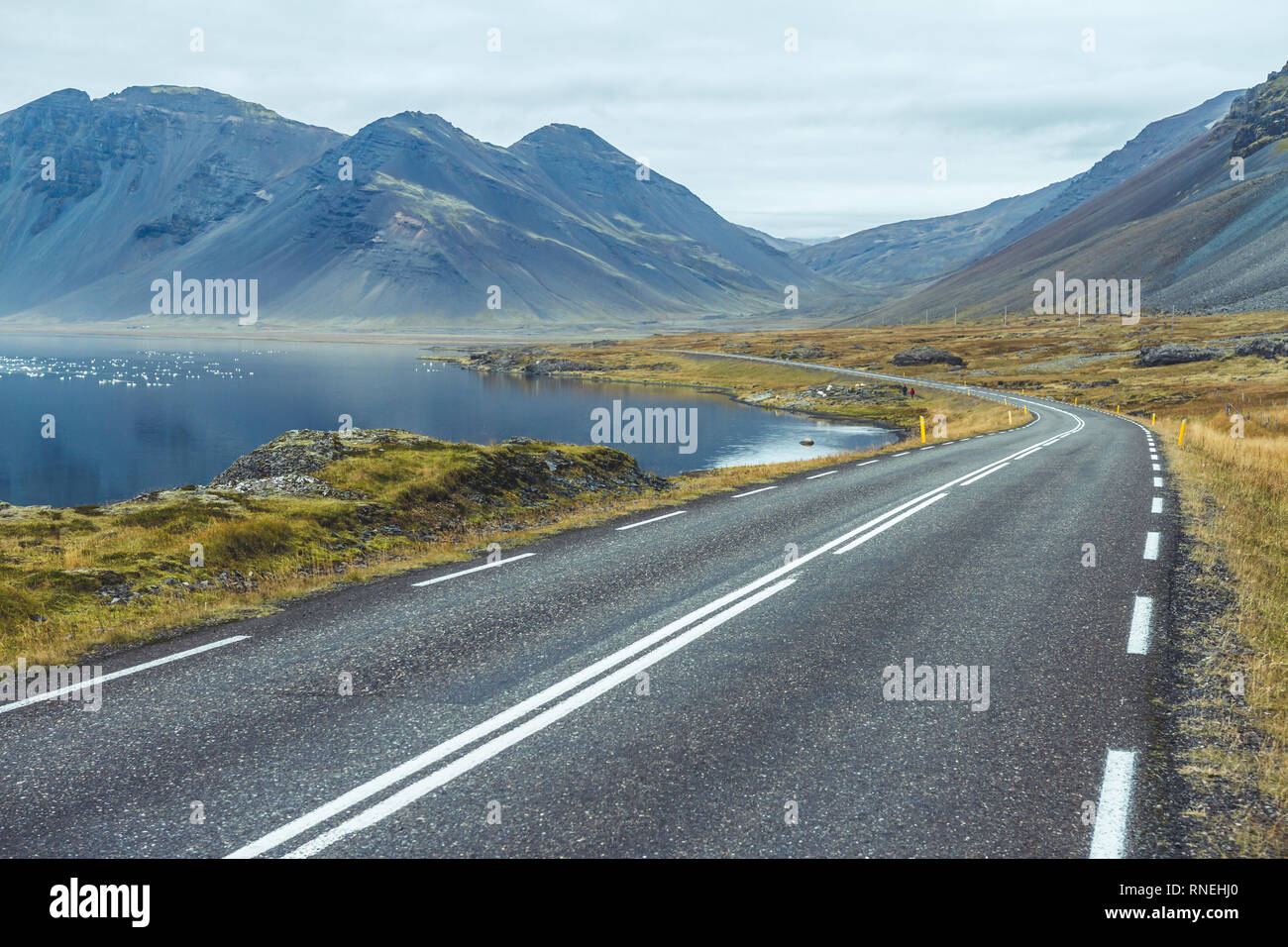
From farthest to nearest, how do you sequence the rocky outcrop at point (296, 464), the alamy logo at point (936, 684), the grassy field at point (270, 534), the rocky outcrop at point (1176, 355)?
the rocky outcrop at point (1176, 355), the rocky outcrop at point (296, 464), the grassy field at point (270, 534), the alamy logo at point (936, 684)

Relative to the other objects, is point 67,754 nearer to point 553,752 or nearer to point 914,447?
point 553,752

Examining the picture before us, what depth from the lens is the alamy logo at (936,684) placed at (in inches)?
285

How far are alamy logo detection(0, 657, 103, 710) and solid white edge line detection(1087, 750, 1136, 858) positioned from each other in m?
8.03

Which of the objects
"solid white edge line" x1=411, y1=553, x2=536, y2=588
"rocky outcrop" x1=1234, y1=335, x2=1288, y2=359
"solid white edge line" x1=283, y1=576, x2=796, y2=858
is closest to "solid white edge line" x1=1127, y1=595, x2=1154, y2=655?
"solid white edge line" x1=283, y1=576, x2=796, y2=858

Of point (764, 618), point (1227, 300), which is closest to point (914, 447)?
point (764, 618)

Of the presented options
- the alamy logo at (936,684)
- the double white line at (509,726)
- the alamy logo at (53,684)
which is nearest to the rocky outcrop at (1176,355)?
the double white line at (509,726)

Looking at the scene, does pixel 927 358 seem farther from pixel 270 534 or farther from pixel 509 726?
pixel 509 726

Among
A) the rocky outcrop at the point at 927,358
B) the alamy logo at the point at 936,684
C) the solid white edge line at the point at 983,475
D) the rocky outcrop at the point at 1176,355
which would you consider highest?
the rocky outcrop at the point at 927,358

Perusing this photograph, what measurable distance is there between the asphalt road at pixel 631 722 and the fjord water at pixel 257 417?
4095 centimetres

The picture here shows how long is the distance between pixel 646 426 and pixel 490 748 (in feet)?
229

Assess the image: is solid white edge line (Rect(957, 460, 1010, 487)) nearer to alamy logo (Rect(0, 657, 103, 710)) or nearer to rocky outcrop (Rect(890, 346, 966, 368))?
alamy logo (Rect(0, 657, 103, 710))
